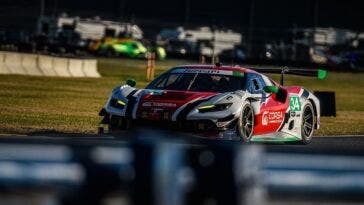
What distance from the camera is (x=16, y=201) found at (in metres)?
4.43

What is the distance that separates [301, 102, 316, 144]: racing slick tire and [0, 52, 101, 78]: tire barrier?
17.0m

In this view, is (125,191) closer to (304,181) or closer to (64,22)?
(304,181)

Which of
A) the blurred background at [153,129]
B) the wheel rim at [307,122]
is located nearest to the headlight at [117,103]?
the blurred background at [153,129]

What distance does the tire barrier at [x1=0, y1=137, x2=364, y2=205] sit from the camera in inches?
171

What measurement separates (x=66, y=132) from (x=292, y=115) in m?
3.57

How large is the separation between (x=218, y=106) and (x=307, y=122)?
281 cm

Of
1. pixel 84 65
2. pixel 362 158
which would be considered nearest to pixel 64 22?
pixel 84 65

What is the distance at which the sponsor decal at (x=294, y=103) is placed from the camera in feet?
51.7

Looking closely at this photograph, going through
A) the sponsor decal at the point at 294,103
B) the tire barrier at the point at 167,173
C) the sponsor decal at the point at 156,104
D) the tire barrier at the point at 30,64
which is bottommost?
the tire barrier at the point at 30,64

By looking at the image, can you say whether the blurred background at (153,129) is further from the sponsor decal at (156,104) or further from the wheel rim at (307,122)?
the sponsor decal at (156,104)

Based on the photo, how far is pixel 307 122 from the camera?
53.6 feet

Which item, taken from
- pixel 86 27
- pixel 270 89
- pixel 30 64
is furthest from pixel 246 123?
pixel 86 27

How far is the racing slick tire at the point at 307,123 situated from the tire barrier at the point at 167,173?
11.1m

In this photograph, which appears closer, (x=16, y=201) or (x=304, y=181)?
(x=16, y=201)
